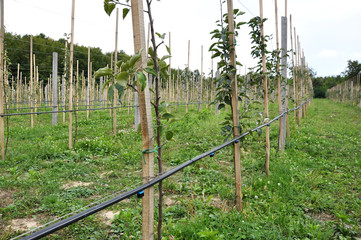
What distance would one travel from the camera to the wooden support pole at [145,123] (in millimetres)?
1403

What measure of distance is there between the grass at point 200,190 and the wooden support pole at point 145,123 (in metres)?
0.19

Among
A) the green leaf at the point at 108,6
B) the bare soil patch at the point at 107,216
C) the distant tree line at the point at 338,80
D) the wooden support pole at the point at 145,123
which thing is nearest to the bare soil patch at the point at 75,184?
the bare soil patch at the point at 107,216

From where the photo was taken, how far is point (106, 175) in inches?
172

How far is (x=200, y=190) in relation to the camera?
356cm

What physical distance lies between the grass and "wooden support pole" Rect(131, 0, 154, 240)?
0.19 meters

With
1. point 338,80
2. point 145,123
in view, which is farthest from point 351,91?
point 338,80

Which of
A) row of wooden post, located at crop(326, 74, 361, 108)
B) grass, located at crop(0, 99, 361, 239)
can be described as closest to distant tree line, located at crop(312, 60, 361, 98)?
row of wooden post, located at crop(326, 74, 361, 108)

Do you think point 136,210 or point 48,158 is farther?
point 48,158

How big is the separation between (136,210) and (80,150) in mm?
3446

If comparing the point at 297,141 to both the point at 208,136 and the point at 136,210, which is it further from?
the point at 136,210

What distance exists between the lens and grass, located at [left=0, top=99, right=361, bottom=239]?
254 centimetres

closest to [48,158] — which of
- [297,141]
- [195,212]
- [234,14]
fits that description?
[195,212]

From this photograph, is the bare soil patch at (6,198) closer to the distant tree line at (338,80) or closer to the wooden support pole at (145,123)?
the wooden support pole at (145,123)

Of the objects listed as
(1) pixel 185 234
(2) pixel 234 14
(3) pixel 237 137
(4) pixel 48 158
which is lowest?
(1) pixel 185 234
